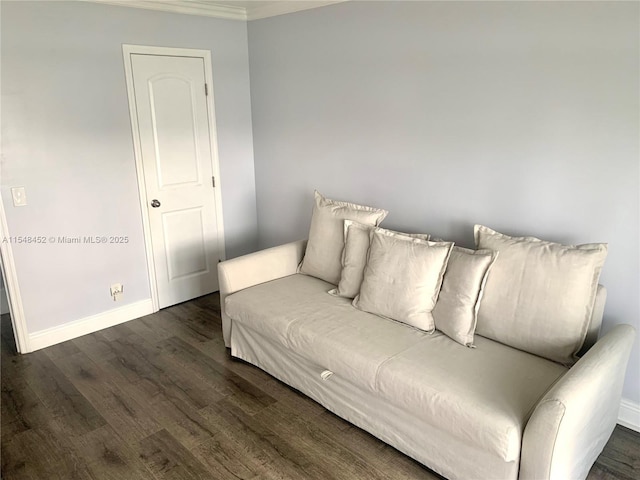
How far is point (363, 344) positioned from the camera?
2312mm

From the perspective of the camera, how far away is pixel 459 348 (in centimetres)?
228

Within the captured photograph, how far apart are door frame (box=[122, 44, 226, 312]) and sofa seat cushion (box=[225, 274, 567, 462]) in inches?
47.5

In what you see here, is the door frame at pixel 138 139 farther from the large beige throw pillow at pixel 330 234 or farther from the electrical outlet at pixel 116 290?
the large beige throw pillow at pixel 330 234

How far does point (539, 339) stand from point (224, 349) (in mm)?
2015

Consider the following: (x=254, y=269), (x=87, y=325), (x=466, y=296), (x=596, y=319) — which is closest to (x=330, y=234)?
(x=254, y=269)

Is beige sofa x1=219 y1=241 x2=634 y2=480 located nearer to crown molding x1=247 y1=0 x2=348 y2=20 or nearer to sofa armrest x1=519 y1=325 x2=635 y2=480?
sofa armrest x1=519 y1=325 x2=635 y2=480

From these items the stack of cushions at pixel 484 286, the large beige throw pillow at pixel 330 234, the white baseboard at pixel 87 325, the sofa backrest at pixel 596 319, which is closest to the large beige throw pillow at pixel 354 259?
the stack of cushions at pixel 484 286

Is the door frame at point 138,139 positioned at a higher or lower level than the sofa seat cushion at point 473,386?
higher

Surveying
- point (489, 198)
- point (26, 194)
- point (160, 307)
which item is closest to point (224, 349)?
point (160, 307)

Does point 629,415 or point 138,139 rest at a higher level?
point 138,139

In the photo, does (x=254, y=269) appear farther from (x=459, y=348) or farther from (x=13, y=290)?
(x=13, y=290)

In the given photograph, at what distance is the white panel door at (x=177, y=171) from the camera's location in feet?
11.6

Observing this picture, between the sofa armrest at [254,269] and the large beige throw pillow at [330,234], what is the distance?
13cm

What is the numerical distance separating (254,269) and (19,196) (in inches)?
62.0
